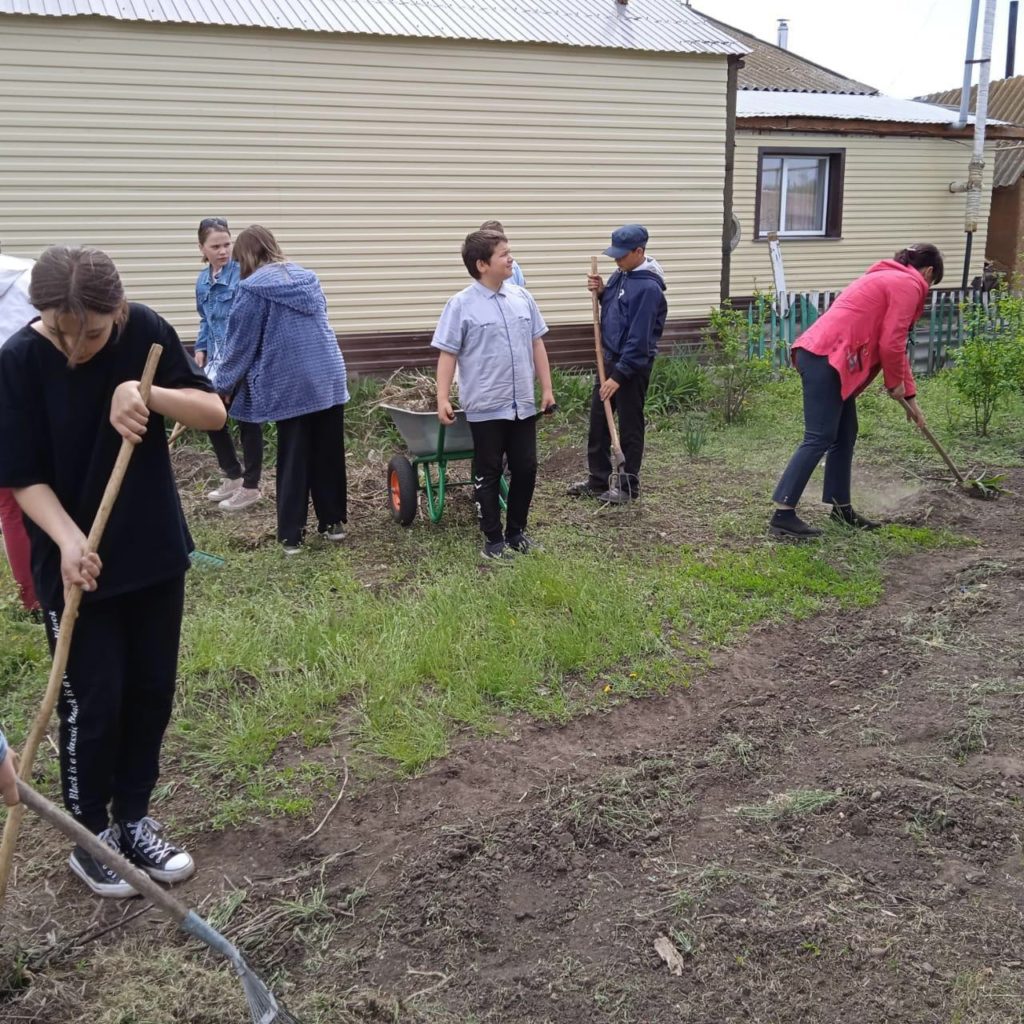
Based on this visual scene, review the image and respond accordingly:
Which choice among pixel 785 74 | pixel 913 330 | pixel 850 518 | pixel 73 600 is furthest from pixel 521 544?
pixel 785 74

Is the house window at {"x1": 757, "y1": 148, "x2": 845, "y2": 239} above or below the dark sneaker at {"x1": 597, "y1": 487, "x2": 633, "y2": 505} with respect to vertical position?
above

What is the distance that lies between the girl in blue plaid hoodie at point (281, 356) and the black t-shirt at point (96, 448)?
255cm

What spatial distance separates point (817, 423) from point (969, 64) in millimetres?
13529

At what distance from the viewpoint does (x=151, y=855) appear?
2.88 meters

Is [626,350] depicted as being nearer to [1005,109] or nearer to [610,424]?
[610,424]

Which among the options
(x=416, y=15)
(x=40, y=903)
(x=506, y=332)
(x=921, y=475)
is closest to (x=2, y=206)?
(x=416, y=15)

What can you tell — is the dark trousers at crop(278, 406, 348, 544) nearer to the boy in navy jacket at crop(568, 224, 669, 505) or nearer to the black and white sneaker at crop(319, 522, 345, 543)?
the black and white sneaker at crop(319, 522, 345, 543)

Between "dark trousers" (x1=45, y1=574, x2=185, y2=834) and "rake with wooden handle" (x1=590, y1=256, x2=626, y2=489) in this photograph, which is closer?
"dark trousers" (x1=45, y1=574, x2=185, y2=834)

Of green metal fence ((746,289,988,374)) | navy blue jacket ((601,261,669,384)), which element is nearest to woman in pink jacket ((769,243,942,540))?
navy blue jacket ((601,261,669,384))

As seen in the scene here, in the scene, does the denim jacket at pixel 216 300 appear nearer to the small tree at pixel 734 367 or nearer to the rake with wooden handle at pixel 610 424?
the rake with wooden handle at pixel 610 424

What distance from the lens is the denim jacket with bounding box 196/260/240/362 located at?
6109 mm

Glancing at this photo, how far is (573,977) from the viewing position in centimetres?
246

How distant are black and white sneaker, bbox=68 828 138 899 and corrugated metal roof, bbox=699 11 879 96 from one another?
1657cm

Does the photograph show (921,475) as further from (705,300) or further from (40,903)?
(40,903)
